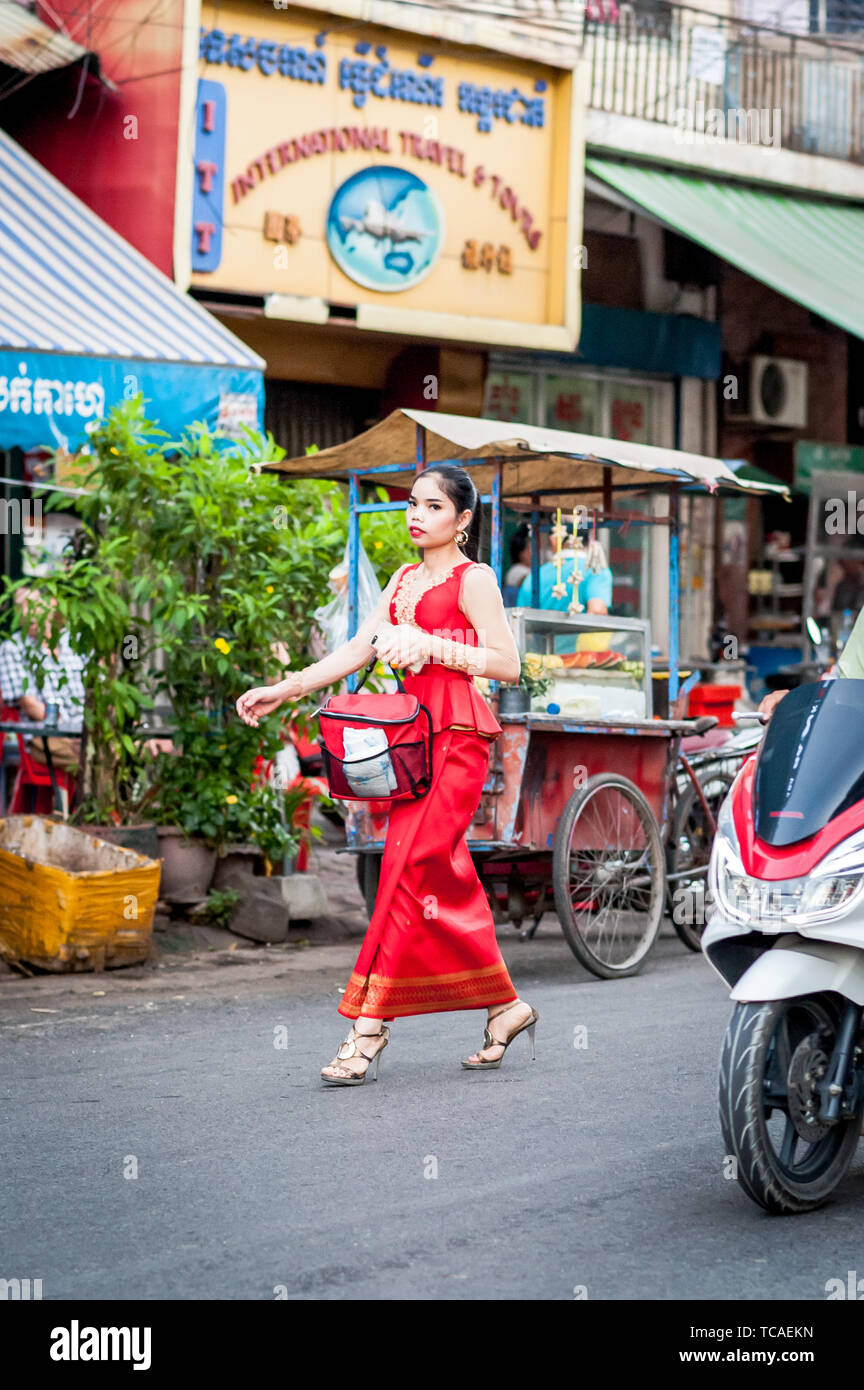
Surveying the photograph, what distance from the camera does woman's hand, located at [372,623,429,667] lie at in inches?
210

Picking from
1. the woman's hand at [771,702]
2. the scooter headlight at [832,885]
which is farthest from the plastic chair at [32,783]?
the scooter headlight at [832,885]

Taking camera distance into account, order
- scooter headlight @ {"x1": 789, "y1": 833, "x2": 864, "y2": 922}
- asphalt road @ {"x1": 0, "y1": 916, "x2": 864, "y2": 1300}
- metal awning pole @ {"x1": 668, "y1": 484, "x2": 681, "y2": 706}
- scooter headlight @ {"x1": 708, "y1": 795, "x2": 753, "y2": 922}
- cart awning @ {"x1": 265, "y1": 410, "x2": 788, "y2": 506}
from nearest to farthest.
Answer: asphalt road @ {"x1": 0, "y1": 916, "x2": 864, "y2": 1300} → scooter headlight @ {"x1": 789, "y1": 833, "x2": 864, "y2": 922} → scooter headlight @ {"x1": 708, "y1": 795, "x2": 753, "y2": 922} → cart awning @ {"x1": 265, "y1": 410, "x2": 788, "y2": 506} → metal awning pole @ {"x1": 668, "y1": 484, "x2": 681, "y2": 706}

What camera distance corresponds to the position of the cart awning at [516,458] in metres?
7.50

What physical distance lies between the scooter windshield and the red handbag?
4.85ft

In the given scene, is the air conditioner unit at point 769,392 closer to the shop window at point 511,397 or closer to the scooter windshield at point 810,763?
the shop window at point 511,397

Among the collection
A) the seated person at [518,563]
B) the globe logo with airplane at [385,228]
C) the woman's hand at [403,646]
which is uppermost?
the globe logo with airplane at [385,228]

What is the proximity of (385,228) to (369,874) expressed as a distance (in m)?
6.91

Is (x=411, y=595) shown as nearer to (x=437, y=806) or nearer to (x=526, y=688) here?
(x=437, y=806)

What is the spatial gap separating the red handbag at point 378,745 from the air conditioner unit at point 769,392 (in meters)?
12.5

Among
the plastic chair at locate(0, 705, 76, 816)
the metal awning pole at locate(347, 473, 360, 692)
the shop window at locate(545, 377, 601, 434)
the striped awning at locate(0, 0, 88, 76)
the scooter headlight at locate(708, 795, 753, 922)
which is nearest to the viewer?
the scooter headlight at locate(708, 795, 753, 922)

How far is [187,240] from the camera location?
41.0 feet

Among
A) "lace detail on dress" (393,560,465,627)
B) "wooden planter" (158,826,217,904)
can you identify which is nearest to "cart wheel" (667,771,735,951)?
"wooden planter" (158,826,217,904)

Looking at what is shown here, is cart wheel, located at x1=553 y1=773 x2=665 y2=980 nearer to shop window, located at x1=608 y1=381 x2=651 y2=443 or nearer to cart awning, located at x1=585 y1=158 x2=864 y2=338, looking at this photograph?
cart awning, located at x1=585 y1=158 x2=864 y2=338
